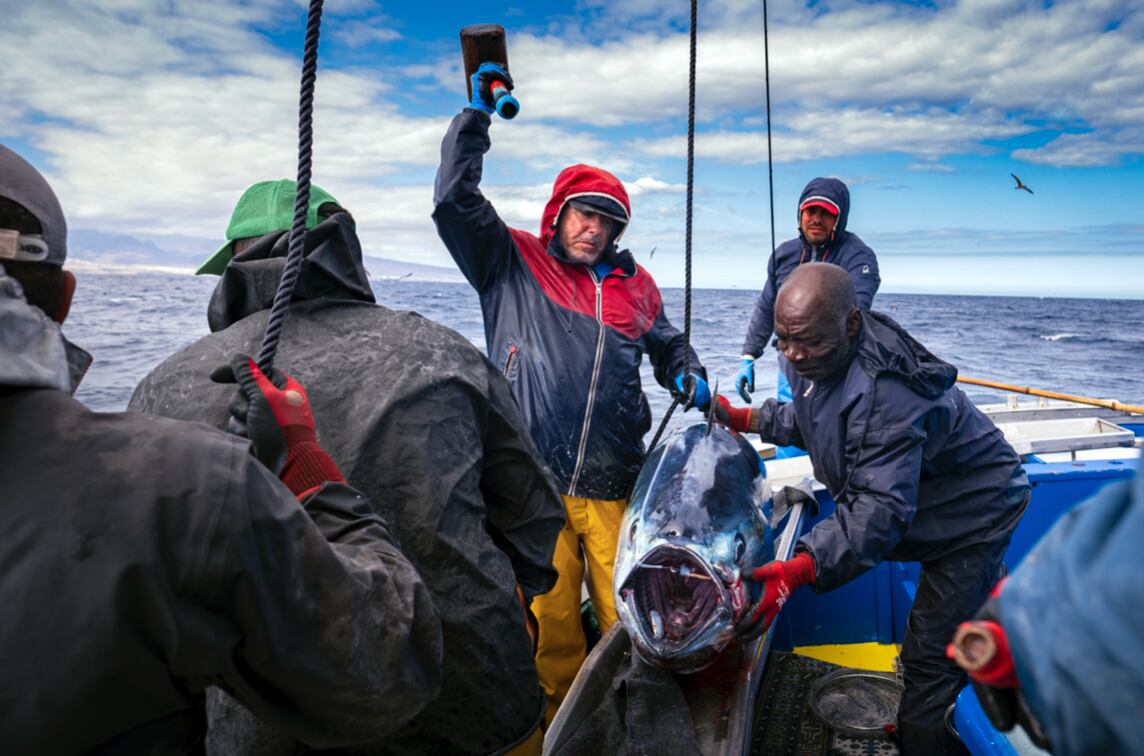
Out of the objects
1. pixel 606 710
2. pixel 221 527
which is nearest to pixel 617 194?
pixel 606 710

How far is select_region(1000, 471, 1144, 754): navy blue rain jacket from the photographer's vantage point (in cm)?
83

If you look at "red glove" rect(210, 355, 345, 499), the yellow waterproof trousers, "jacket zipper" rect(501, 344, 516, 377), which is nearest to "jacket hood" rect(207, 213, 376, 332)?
"red glove" rect(210, 355, 345, 499)

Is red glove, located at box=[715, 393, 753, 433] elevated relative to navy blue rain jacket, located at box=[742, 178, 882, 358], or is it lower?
lower

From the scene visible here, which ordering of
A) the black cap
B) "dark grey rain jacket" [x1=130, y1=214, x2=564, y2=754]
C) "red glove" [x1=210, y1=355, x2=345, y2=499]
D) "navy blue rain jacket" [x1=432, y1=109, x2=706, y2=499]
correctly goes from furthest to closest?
"navy blue rain jacket" [x1=432, y1=109, x2=706, y2=499]
"dark grey rain jacket" [x1=130, y1=214, x2=564, y2=754]
"red glove" [x1=210, y1=355, x2=345, y2=499]
the black cap

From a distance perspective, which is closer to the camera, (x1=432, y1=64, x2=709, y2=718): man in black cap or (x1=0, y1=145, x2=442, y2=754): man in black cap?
(x1=0, y1=145, x2=442, y2=754): man in black cap

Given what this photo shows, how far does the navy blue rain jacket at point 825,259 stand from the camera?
→ 20.3 ft

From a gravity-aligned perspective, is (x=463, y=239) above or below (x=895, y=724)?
above

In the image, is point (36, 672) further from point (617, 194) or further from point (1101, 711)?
point (617, 194)

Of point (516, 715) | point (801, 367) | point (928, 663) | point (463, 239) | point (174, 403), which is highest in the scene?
point (463, 239)

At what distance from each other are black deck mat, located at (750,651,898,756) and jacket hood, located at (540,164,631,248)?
7.70ft

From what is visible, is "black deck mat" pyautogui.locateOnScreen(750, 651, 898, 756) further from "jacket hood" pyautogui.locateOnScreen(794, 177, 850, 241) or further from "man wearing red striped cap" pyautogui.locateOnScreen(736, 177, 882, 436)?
"jacket hood" pyautogui.locateOnScreen(794, 177, 850, 241)

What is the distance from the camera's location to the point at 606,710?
120 inches

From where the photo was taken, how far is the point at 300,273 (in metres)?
2.05

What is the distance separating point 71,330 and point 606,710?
24969 mm
